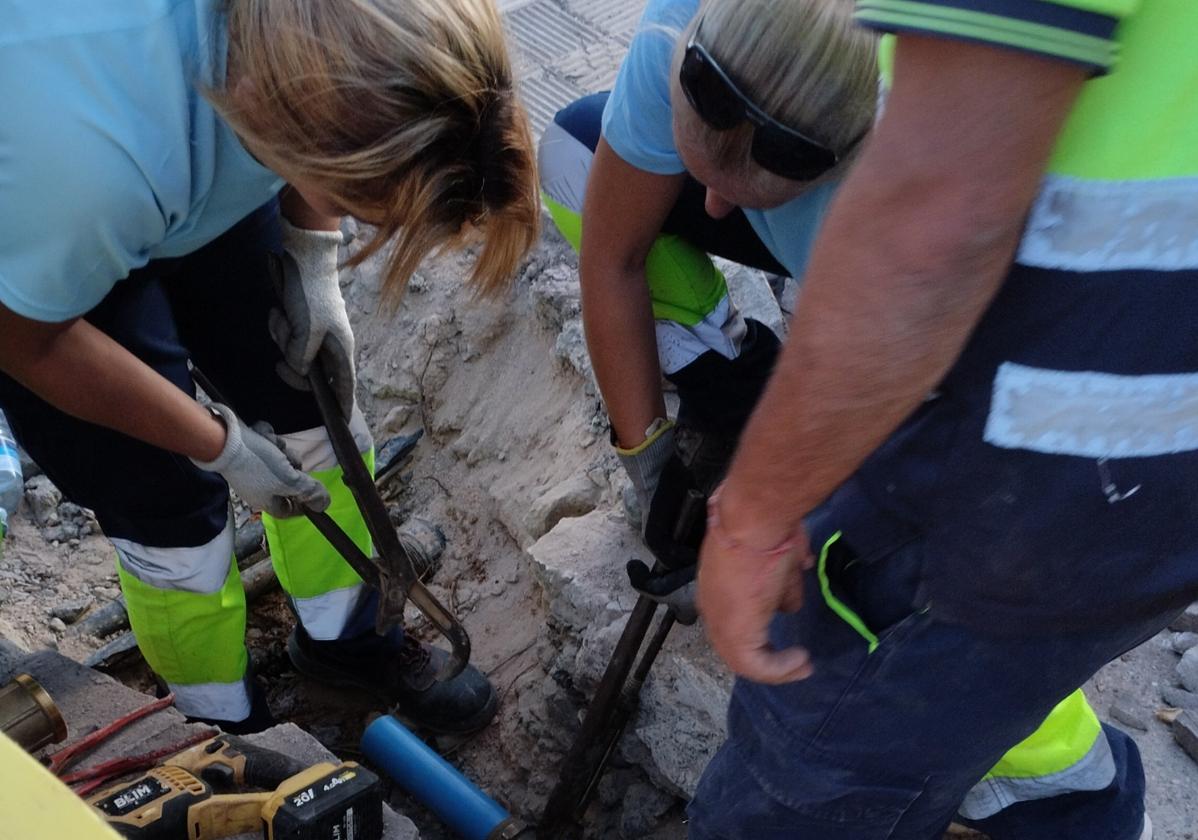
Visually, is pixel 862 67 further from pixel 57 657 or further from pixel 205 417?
pixel 57 657

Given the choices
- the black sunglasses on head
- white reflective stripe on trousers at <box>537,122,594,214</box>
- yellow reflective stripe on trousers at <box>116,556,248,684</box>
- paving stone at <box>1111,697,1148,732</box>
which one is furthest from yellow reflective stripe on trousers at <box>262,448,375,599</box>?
paving stone at <box>1111,697,1148,732</box>

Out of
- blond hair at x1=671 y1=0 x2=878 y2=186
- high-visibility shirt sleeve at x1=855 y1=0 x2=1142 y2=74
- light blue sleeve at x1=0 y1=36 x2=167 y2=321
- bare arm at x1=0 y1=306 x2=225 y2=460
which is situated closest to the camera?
high-visibility shirt sleeve at x1=855 y1=0 x2=1142 y2=74

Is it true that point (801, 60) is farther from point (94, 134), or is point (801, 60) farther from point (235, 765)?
point (235, 765)

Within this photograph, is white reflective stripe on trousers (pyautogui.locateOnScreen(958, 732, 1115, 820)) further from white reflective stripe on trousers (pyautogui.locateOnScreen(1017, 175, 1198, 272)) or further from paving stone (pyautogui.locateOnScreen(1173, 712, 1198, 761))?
white reflective stripe on trousers (pyautogui.locateOnScreen(1017, 175, 1198, 272))

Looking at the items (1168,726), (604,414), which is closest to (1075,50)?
(1168,726)

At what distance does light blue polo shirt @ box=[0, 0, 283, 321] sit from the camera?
4.31 feet

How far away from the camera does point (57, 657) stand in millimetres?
2092

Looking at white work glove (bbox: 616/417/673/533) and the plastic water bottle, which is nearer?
the plastic water bottle

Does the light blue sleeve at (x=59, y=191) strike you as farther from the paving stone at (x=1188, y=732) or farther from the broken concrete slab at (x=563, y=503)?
the paving stone at (x=1188, y=732)

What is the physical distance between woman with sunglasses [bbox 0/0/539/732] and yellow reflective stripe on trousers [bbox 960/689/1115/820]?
3.44 feet

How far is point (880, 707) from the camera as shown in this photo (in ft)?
4.07

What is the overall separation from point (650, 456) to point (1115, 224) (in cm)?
132

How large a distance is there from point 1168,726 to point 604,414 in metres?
1.39

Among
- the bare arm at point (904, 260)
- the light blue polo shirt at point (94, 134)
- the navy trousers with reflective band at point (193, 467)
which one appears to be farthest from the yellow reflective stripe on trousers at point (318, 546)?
the bare arm at point (904, 260)
